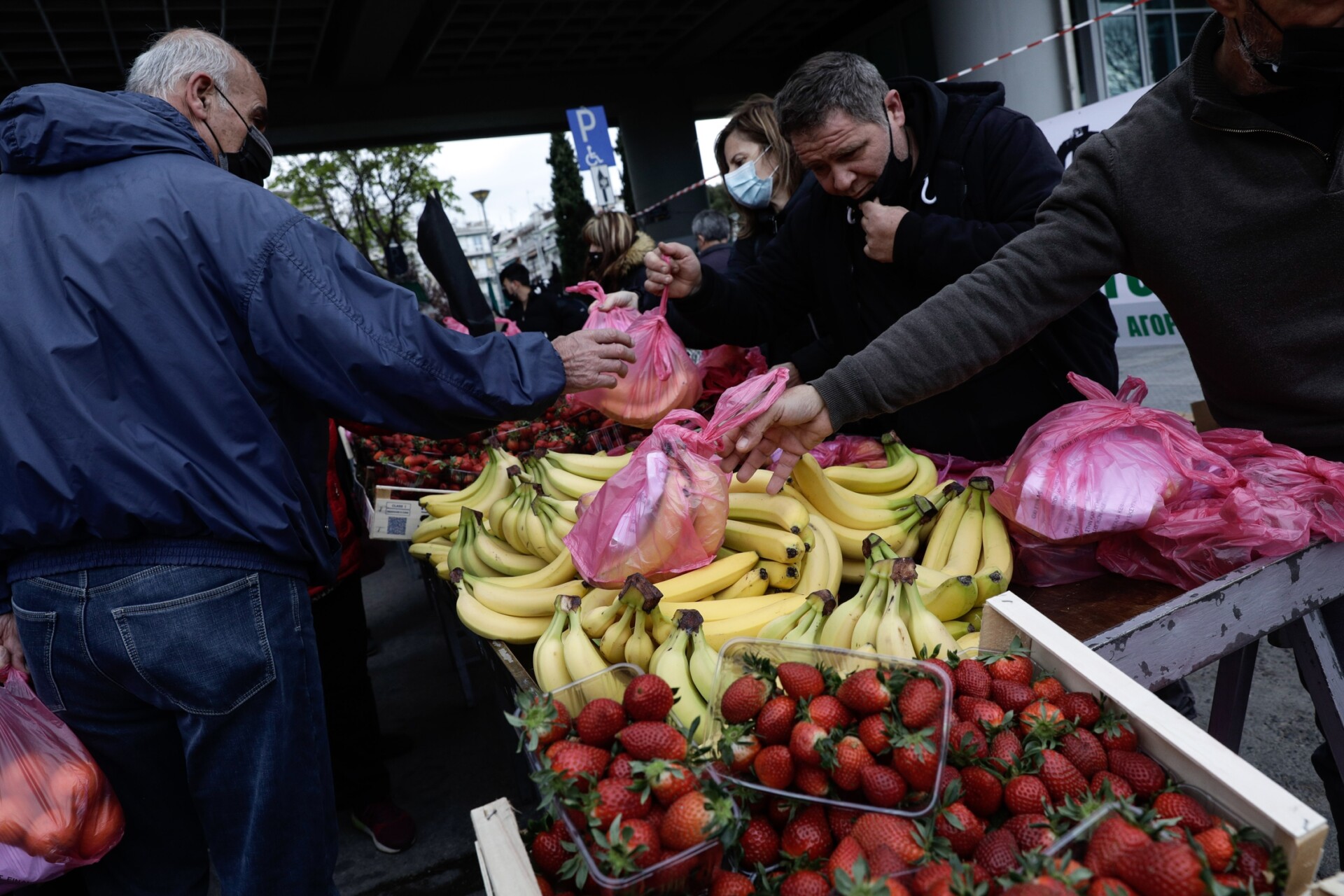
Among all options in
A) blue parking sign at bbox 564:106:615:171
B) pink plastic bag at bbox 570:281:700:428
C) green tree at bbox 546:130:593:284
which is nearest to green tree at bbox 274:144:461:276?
green tree at bbox 546:130:593:284

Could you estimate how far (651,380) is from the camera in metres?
3.02

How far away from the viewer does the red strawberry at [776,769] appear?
4.03 ft

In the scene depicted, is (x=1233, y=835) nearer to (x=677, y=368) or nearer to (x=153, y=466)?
(x=153, y=466)

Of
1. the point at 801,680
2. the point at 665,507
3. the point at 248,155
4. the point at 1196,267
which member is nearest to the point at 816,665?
the point at 801,680

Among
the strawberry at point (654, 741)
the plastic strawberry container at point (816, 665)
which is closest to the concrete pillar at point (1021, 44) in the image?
the plastic strawberry container at point (816, 665)

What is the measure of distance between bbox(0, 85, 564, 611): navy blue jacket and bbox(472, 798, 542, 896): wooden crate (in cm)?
89

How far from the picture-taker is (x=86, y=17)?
1059 centimetres

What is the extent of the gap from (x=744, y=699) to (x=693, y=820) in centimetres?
22

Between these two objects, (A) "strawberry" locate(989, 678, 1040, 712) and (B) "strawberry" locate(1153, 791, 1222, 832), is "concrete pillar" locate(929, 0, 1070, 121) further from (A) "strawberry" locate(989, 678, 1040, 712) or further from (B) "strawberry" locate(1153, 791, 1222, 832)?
(B) "strawberry" locate(1153, 791, 1222, 832)

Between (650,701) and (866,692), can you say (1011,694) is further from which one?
(650,701)

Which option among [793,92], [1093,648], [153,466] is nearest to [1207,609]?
[1093,648]

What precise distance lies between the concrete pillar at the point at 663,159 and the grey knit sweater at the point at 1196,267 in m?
14.7

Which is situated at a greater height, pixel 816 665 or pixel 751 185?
pixel 751 185

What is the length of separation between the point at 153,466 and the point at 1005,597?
5.64ft
